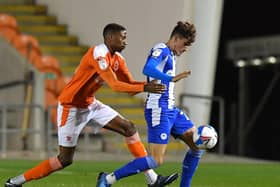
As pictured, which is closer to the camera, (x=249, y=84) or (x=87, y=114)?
(x=87, y=114)

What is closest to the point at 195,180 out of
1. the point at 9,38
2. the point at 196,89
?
the point at 196,89

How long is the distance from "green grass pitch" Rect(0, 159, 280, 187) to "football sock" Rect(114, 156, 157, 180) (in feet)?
8.17

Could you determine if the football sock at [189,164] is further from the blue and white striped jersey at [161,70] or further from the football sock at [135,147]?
the blue and white striped jersey at [161,70]

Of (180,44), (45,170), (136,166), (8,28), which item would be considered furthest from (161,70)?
(8,28)

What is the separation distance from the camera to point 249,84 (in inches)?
1337

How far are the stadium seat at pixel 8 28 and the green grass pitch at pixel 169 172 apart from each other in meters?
8.95

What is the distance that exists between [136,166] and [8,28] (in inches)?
772

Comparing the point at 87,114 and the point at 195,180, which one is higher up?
the point at 87,114

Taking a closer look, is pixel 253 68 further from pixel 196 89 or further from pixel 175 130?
pixel 175 130

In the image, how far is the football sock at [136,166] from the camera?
12273 mm

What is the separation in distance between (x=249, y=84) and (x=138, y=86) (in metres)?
22.5

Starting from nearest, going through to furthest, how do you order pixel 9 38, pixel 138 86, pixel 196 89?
pixel 138 86, pixel 196 89, pixel 9 38

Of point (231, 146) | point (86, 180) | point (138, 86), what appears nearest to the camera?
point (138, 86)

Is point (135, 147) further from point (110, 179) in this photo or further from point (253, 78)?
point (253, 78)
